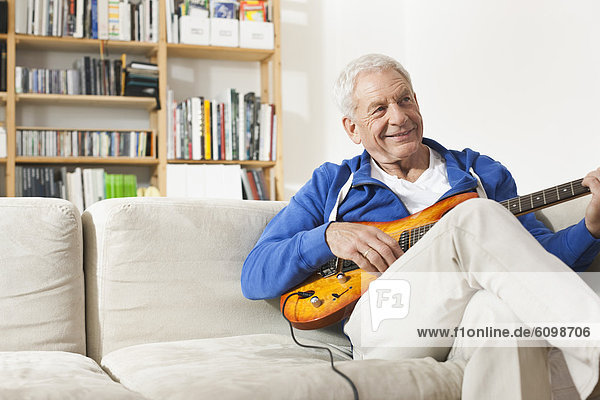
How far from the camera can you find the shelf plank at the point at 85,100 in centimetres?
344

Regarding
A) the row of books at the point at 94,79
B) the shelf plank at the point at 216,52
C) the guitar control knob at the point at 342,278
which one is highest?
the shelf plank at the point at 216,52

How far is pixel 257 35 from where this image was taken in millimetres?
3764

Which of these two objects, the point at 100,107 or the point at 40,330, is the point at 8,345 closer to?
the point at 40,330

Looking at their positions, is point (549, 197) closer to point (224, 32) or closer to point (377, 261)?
point (377, 261)

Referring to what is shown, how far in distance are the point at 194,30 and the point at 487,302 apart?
115 inches

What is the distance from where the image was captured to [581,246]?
142cm

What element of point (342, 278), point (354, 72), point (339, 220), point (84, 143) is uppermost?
point (354, 72)

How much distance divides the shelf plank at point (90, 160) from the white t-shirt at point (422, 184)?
6.60ft

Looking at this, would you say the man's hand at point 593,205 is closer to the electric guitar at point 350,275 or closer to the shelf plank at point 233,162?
the electric guitar at point 350,275

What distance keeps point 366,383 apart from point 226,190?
105 inches

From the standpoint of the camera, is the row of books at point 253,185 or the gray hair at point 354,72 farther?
the row of books at point 253,185

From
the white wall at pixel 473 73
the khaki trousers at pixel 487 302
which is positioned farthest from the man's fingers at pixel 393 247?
the white wall at pixel 473 73

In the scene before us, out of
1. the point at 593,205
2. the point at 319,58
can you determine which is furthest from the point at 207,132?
the point at 593,205

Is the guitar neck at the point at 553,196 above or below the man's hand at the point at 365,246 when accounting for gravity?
above
